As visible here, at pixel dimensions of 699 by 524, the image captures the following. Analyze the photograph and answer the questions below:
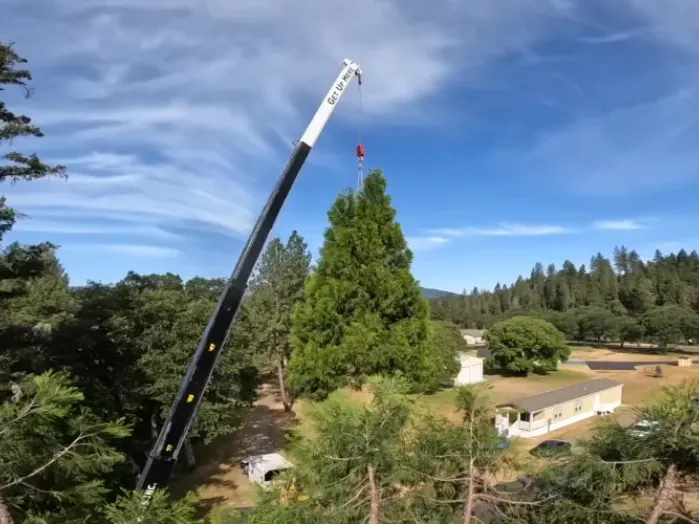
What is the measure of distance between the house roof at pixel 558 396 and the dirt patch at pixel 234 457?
39.2ft

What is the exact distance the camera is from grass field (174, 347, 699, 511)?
15.7ft

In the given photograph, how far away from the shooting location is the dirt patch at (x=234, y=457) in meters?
16.5

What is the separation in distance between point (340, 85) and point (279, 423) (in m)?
20.8

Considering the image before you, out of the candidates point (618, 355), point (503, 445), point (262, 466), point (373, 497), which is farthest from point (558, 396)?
point (618, 355)

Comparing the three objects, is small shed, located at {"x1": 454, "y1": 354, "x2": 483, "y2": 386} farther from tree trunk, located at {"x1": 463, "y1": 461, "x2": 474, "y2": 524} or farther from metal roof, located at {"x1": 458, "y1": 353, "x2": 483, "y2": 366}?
tree trunk, located at {"x1": 463, "y1": 461, "x2": 474, "y2": 524}

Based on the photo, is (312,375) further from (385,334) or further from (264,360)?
(264,360)

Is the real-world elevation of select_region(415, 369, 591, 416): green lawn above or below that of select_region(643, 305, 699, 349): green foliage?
below

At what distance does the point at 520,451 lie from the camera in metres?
4.03

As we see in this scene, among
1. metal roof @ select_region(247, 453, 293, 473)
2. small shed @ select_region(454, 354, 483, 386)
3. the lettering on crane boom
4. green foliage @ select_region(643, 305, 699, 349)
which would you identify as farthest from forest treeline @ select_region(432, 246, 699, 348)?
the lettering on crane boom

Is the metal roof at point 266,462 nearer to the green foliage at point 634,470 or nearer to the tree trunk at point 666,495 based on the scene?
the green foliage at point 634,470

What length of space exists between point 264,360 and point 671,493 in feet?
83.4

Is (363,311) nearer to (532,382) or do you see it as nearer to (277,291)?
(277,291)

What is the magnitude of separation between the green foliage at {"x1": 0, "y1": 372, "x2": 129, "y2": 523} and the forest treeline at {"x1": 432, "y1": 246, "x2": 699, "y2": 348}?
1991 inches

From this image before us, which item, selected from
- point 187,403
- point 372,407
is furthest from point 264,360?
point 372,407
